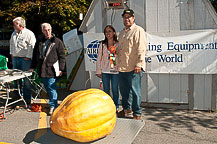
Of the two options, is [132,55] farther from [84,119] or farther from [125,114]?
[84,119]

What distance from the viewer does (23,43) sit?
598 centimetres

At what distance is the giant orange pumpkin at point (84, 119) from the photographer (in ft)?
10.4

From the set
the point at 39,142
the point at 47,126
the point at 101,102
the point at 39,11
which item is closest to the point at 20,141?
the point at 47,126

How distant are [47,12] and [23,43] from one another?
3571mm

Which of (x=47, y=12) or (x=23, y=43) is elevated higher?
(x=47, y=12)

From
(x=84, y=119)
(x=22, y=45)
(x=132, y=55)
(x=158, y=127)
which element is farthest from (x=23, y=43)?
(x=158, y=127)

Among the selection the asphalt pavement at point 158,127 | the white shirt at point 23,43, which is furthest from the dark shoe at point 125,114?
the white shirt at point 23,43

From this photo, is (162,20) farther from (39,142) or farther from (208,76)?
(39,142)

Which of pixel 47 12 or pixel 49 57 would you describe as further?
pixel 47 12

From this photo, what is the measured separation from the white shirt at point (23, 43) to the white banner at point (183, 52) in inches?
113

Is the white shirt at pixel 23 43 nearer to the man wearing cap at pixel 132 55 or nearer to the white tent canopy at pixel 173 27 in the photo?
the white tent canopy at pixel 173 27

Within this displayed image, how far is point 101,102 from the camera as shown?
3.43 m

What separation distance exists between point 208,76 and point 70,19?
640 centimetres

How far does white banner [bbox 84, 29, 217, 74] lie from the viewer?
5051 millimetres
